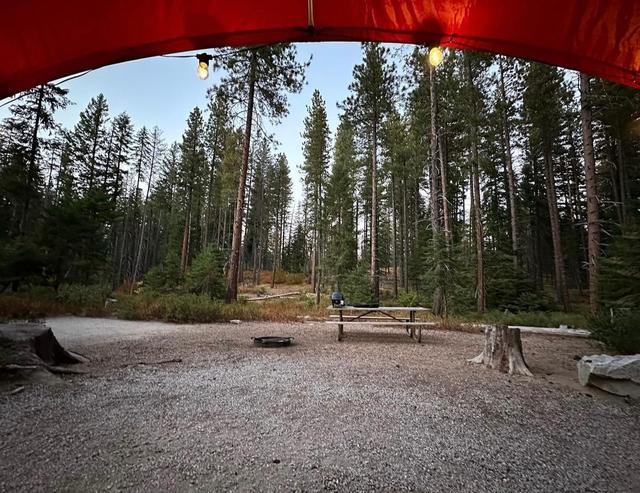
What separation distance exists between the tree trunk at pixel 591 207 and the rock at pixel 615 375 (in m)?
5.73

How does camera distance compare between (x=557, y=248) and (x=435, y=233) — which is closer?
(x=435, y=233)

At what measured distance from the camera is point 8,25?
2043mm

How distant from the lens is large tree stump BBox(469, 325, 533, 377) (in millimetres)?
4141

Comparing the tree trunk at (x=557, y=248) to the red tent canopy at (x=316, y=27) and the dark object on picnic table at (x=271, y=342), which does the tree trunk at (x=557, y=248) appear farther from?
the red tent canopy at (x=316, y=27)

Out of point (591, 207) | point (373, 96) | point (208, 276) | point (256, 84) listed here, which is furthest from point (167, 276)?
point (591, 207)

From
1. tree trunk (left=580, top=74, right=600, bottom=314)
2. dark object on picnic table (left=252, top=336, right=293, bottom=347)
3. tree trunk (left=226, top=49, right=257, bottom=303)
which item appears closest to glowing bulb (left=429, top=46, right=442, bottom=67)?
dark object on picnic table (left=252, top=336, right=293, bottom=347)

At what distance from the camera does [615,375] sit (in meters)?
3.35

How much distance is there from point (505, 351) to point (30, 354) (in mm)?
6780

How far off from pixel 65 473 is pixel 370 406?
2346mm

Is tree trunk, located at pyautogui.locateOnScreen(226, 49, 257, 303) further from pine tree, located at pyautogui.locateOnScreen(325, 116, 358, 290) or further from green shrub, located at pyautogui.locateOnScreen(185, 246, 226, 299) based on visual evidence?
pine tree, located at pyautogui.locateOnScreen(325, 116, 358, 290)

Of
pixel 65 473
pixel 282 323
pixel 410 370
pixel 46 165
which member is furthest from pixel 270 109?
pixel 46 165

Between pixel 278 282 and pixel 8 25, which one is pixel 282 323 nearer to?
pixel 8 25

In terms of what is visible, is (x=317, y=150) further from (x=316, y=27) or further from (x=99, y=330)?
(x=316, y=27)

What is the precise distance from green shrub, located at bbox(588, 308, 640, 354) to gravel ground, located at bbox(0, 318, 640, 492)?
1008 mm
